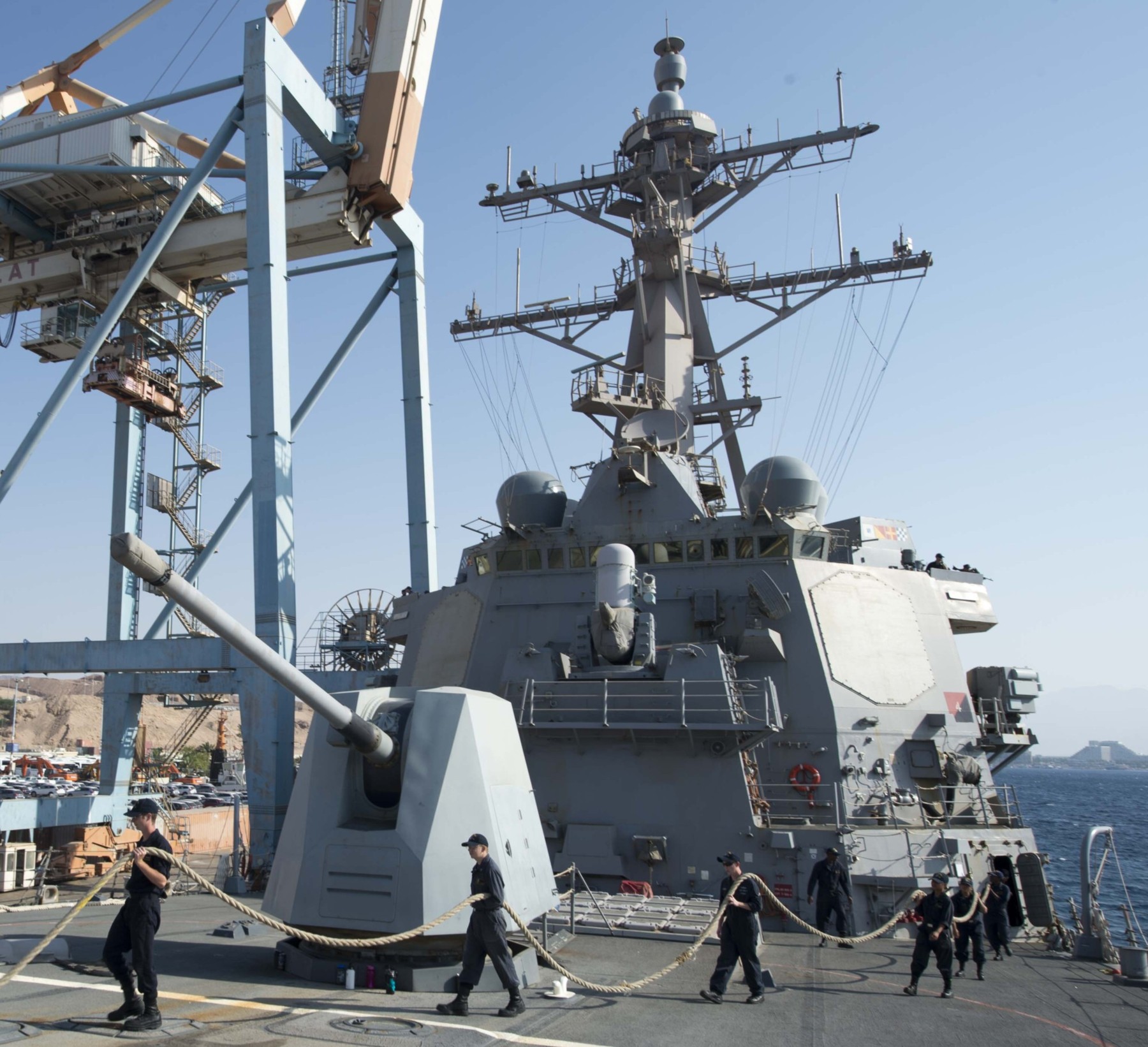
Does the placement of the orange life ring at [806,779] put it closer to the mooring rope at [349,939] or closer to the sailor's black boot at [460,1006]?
the mooring rope at [349,939]

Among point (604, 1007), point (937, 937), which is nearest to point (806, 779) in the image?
point (937, 937)

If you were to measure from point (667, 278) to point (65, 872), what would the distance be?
14.5 m

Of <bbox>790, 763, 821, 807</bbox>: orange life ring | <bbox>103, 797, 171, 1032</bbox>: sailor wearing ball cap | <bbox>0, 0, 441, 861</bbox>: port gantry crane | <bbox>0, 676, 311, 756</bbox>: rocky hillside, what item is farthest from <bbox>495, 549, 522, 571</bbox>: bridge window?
<bbox>0, 676, 311, 756</bbox>: rocky hillside

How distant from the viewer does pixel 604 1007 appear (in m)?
5.77

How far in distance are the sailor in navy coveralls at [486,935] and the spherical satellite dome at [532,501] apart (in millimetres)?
8745

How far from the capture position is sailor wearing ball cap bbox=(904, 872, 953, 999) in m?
6.81

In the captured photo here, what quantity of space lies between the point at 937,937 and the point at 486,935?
11.2 ft

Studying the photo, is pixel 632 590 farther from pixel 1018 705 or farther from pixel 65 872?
pixel 65 872

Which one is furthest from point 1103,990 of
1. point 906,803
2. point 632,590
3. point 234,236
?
point 234,236

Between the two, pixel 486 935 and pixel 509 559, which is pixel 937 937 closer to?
pixel 486 935

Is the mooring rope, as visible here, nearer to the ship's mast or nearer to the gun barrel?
the gun barrel

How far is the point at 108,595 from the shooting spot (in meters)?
19.5

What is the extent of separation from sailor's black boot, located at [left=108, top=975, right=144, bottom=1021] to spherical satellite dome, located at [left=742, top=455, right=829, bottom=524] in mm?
10061

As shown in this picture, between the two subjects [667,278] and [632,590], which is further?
[667,278]
